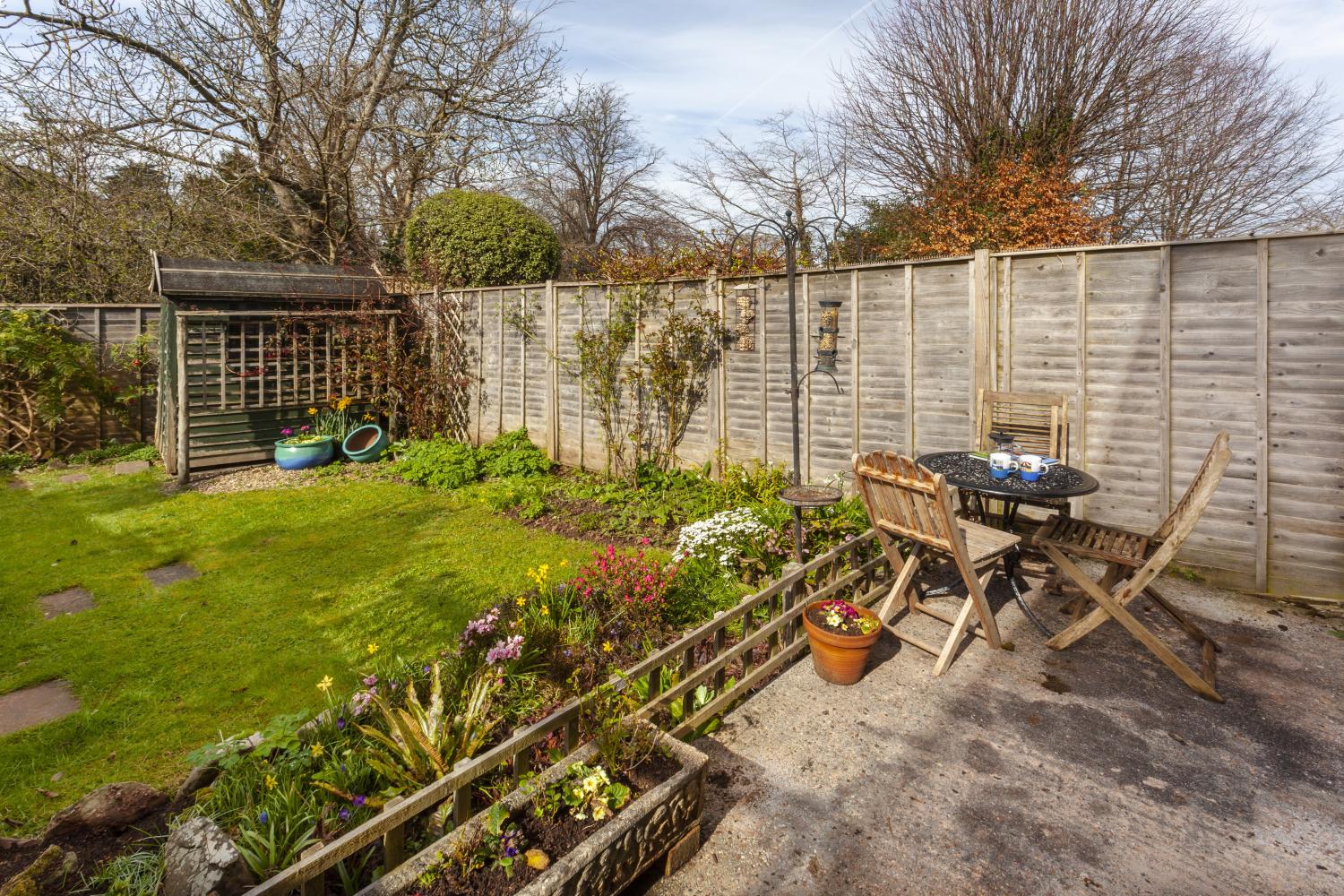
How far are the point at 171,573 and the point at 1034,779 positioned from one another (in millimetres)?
5510

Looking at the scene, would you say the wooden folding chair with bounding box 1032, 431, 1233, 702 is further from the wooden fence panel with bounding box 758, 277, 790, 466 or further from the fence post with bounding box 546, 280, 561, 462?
the fence post with bounding box 546, 280, 561, 462

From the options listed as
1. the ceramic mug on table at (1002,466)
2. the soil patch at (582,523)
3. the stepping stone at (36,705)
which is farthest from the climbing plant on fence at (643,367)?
the stepping stone at (36,705)

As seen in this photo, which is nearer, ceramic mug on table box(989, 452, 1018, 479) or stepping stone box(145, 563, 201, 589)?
ceramic mug on table box(989, 452, 1018, 479)

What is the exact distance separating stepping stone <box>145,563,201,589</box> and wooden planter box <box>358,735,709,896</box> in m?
3.91

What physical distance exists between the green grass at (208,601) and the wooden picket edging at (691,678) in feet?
4.73

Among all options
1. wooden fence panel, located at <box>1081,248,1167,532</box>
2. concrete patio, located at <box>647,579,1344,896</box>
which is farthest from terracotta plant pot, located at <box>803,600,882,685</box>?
wooden fence panel, located at <box>1081,248,1167,532</box>

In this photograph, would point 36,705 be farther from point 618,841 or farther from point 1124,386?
point 1124,386

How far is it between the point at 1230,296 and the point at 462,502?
21.0 ft

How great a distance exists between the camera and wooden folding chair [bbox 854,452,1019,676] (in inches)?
118

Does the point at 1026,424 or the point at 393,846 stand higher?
the point at 1026,424

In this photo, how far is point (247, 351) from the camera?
298 inches

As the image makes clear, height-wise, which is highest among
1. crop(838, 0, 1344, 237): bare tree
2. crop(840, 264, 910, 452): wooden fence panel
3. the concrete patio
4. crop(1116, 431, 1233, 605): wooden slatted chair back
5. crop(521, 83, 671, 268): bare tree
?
crop(521, 83, 671, 268): bare tree

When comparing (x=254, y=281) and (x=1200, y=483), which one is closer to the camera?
(x=1200, y=483)

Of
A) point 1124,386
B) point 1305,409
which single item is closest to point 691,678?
point 1124,386
